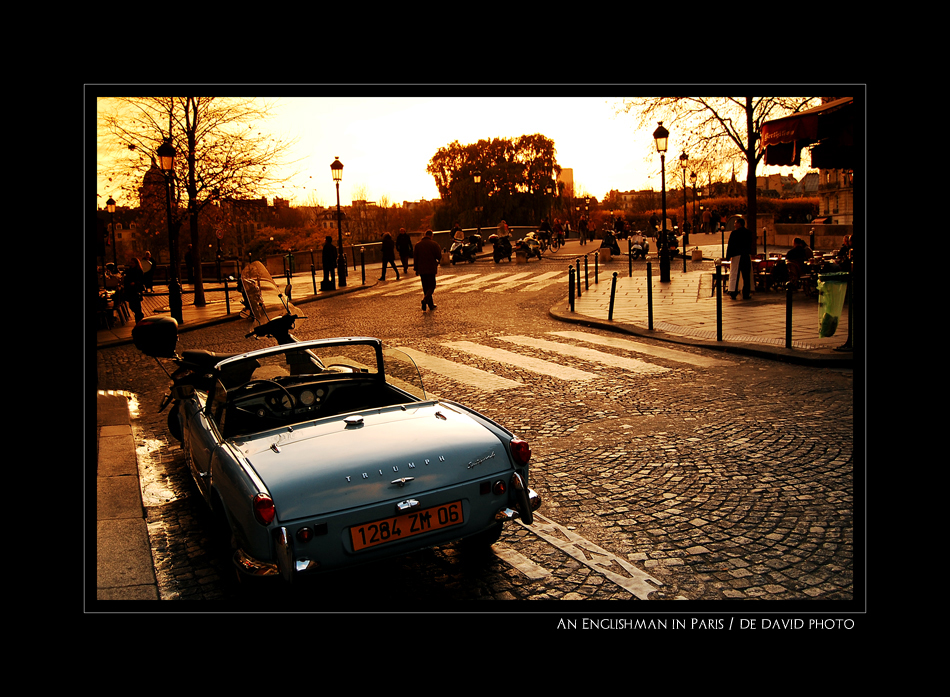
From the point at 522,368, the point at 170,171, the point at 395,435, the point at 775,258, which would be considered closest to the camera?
the point at 395,435

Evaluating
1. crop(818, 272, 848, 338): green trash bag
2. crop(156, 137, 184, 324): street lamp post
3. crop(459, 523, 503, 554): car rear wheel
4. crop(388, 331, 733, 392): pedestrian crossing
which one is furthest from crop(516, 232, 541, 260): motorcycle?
crop(459, 523, 503, 554): car rear wheel

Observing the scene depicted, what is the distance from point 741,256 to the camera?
15.3m

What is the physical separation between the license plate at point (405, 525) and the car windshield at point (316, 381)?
1054 millimetres

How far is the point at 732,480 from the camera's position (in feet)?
17.0

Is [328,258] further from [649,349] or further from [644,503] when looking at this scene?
[644,503]

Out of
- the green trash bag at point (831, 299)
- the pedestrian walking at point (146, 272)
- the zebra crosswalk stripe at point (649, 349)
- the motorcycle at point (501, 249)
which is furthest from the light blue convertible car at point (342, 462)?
the motorcycle at point (501, 249)

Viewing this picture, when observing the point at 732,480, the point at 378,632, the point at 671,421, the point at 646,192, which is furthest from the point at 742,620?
the point at 646,192

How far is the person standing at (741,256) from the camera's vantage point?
1517 centimetres

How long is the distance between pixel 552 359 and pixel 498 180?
26.8 m

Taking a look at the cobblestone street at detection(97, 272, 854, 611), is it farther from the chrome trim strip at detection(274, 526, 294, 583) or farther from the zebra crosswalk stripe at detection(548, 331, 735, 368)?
the zebra crosswalk stripe at detection(548, 331, 735, 368)

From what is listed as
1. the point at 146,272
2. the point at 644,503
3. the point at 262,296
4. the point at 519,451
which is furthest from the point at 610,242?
the point at 519,451

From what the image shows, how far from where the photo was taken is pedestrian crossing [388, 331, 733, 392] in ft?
29.9

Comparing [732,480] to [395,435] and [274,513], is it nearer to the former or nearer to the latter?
[395,435]
